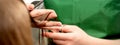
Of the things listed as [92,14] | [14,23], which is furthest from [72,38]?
[14,23]

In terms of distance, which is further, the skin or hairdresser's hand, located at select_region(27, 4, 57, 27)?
the skin

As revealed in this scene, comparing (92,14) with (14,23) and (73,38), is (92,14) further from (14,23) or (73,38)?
(14,23)

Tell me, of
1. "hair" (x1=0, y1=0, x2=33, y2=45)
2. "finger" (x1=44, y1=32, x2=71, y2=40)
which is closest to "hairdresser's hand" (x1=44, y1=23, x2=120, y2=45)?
"finger" (x1=44, y1=32, x2=71, y2=40)

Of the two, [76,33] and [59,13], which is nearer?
[76,33]

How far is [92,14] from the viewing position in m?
0.89

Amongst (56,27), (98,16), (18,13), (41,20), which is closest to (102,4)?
(98,16)

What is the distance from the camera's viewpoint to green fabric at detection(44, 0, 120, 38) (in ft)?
2.84

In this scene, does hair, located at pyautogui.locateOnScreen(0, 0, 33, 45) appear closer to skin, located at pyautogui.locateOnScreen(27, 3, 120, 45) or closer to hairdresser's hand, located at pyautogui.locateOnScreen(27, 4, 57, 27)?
hairdresser's hand, located at pyautogui.locateOnScreen(27, 4, 57, 27)

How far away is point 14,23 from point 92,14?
0.51 metres

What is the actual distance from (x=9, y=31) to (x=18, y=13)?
43 millimetres

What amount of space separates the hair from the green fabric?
45cm

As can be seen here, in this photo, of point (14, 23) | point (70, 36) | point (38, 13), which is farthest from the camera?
point (70, 36)

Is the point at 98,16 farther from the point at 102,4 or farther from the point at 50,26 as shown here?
the point at 50,26

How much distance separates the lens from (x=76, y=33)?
2.64 ft
